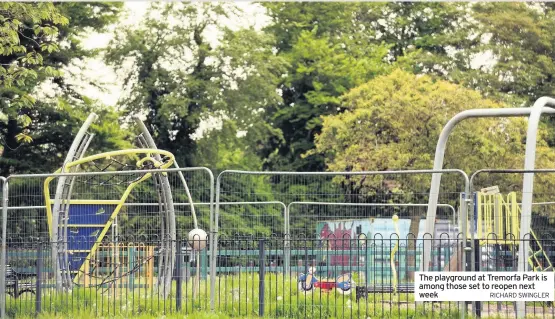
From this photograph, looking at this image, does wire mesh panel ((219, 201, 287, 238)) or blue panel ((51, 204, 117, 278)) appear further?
wire mesh panel ((219, 201, 287, 238))

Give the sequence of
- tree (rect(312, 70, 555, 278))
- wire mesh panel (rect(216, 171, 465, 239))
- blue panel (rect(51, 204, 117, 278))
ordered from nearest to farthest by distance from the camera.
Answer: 1. blue panel (rect(51, 204, 117, 278))
2. wire mesh panel (rect(216, 171, 465, 239))
3. tree (rect(312, 70, 555, 278))

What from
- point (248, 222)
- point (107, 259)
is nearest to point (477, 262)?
point (107, 259)

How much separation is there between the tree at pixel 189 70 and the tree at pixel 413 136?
717cm

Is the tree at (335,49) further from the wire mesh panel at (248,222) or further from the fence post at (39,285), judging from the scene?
the fence post at (39,285)

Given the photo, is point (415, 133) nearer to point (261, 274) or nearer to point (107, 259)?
point (107, 259)

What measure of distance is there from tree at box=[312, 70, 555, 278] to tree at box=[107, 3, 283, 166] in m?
7.17

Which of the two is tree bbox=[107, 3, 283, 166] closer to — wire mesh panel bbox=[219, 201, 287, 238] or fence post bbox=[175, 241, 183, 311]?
wire mesh panel bbox=[219, 201, 287, 238]

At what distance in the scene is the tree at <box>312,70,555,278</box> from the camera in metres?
31.5

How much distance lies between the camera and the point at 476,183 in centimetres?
3084

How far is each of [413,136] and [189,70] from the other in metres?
11.9

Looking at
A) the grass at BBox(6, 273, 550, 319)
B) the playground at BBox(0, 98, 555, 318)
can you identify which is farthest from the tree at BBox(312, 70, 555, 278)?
the grass at BBox(6, 273, 550, 319)

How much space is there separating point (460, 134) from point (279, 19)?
60.2ft

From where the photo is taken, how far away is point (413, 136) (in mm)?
33312

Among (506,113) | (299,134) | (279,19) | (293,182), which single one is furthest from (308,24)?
(506,113)
